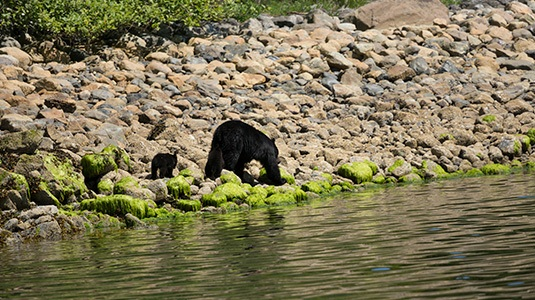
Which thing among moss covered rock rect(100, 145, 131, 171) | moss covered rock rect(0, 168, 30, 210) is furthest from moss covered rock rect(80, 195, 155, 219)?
moss covered rock rect(100, 145, 131, 171)

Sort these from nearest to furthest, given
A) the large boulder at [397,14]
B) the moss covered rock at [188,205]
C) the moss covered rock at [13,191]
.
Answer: the moss covered rock at [13,191] → the moss covered rock at [188,205] → the large boulder at [397,14]

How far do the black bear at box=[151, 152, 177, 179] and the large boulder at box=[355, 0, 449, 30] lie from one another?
49.9 feet

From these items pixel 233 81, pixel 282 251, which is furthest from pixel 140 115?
pixel 282 251

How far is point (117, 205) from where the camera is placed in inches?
590

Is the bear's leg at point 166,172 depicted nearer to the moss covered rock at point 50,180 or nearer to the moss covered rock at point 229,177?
the moss covered rock at point 229,177

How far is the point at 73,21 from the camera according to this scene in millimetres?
24781

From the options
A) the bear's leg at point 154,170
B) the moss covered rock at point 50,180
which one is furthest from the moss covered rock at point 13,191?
the bear's leg at point 154,170

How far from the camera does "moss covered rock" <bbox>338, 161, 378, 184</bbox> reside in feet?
61.9

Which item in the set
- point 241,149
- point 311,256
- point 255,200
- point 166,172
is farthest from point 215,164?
point 311,256

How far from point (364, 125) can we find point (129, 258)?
12585 millimetres

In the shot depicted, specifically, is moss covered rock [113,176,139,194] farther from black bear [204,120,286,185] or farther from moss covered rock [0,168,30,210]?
black bear [204,120,286,185]

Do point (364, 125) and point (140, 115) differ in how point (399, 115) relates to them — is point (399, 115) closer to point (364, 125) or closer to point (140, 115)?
point (364, 125)

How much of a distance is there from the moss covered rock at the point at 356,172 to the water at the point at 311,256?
11.9 feet

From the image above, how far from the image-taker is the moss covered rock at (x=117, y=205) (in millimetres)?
14969
